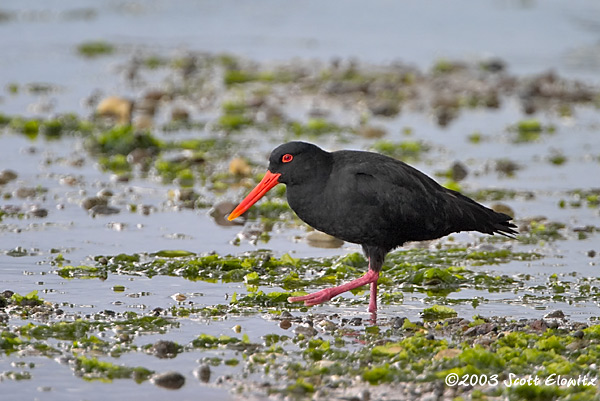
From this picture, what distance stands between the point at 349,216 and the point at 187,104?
298 inches

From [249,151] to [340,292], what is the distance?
4666 millimetres

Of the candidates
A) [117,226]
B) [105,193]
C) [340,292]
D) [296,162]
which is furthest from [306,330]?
[105,193]

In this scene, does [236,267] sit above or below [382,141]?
below

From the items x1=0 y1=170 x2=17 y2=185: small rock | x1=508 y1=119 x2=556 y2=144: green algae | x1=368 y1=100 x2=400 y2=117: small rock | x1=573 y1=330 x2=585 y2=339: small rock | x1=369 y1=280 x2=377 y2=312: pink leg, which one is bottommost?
x1=573 y1=330 x2=585 y2=339: small rock

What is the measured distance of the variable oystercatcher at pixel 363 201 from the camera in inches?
228

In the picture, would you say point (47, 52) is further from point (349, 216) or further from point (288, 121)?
point (349, 216)

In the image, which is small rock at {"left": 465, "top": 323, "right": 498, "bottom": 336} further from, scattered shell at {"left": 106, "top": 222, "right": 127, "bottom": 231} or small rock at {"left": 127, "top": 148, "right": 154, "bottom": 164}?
small rock at {"left": 127, "top": 148, "right": 154, "bottom": 164}

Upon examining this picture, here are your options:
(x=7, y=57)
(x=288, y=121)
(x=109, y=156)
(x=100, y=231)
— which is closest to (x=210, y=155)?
(x=109, y=156)

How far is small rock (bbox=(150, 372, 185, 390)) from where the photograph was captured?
4.44 meters

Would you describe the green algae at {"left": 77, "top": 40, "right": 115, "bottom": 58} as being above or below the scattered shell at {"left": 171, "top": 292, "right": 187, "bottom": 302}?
above

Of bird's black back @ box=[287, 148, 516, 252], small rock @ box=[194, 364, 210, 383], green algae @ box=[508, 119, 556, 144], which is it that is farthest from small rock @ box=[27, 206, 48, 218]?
green algae @ box=[508, 119, 556, 144]

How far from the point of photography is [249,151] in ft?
34.2

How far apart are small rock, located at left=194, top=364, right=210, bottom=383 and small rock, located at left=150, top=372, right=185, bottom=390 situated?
9 centimetres

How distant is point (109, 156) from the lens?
10.0 metres
